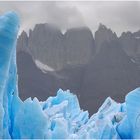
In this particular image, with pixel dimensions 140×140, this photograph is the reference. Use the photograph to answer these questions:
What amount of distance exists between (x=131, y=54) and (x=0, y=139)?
57.8 meters

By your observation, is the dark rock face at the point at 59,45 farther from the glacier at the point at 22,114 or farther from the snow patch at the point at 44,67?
the glacier at the point at 22,114

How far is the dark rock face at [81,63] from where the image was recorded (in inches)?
2178

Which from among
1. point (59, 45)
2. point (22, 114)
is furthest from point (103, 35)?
point (22, 114)

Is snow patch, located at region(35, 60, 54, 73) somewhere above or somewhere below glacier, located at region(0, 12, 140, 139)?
above

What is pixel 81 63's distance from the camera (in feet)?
216

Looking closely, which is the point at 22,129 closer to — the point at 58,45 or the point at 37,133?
the point at 37,133

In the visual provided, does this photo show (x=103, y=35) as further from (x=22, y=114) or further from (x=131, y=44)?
(x=22, y=114)

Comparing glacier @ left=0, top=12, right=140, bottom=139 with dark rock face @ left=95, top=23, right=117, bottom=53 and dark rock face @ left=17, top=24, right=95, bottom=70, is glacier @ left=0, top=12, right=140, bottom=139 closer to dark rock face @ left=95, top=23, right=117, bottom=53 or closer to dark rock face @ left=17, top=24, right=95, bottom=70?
dark rock face @ left=95, top=23, right=117, bottom=53

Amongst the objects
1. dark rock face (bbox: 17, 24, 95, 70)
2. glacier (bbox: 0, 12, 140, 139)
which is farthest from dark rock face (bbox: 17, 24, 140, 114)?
glacier (bbox: 0, 12, 140, 139)

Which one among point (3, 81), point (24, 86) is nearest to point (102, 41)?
point (24, 86)

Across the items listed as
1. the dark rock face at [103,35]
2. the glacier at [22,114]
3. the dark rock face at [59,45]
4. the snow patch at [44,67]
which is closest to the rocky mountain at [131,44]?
the dark rock face at [103,35]

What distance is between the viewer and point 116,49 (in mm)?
63250

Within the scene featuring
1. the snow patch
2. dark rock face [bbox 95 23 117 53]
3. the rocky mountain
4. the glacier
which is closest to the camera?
the glacier

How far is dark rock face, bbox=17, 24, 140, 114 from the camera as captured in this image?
55.3 m
